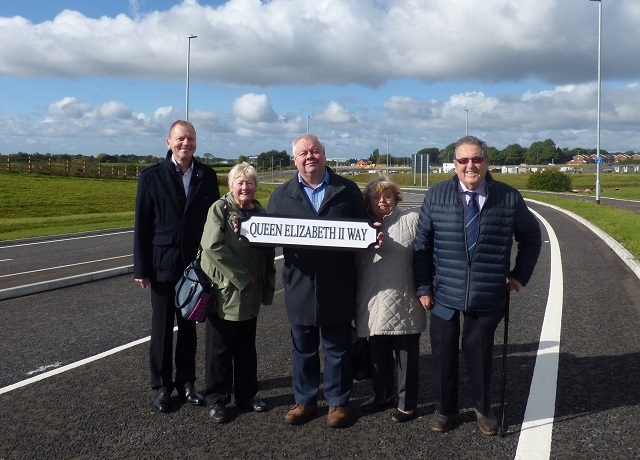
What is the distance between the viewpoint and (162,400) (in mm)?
4602

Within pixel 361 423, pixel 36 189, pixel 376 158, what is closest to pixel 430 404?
pixel 361 423

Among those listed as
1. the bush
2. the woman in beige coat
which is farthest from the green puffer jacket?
the bush

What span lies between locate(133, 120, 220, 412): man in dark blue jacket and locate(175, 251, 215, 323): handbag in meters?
0.20

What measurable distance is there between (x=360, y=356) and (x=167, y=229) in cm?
170

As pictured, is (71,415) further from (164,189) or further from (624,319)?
(624,319)

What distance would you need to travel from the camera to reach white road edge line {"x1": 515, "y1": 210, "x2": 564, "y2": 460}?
392cm

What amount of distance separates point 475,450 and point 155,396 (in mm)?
2333

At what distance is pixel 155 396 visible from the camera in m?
4.71

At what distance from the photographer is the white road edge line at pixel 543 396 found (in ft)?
12.9

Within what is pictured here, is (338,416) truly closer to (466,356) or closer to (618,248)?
(466,356)

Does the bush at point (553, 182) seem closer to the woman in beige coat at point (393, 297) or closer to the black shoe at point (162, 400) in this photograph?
the woman in beige coat at point (393, 297)

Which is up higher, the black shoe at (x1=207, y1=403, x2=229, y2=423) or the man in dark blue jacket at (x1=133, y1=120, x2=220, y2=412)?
the man in dark blue jacket at (x1=133, y1=120, x2=220, y2=412)

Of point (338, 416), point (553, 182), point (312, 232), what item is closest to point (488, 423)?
point (338, 416)

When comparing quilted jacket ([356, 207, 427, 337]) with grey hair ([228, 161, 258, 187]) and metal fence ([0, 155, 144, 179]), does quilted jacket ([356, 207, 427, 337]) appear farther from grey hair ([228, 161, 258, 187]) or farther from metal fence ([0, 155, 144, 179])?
metal fence ([0, 155, 144, 179])
